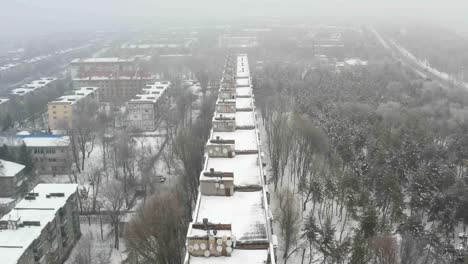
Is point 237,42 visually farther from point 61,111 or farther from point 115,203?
point 115,203

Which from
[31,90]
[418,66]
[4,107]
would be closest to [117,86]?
[31,90]

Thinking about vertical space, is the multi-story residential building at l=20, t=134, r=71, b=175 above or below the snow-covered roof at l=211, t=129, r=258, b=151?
below

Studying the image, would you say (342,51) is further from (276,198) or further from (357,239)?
(357,239)

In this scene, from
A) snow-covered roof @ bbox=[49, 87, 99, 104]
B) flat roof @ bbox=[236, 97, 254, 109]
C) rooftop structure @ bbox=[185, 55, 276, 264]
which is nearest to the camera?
rooftop structure @ bbox=[185, 55, 276, 264]

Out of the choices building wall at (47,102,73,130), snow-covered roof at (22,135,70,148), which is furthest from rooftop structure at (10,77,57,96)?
snow-covered roof at (22,135,70,148)

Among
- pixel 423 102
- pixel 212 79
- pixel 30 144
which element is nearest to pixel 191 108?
pixel 212 79

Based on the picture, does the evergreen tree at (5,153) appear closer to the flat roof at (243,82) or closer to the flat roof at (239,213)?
the flat roof at (243,82)

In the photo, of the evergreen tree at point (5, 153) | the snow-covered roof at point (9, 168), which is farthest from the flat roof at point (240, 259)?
the evergreen tree at point (5, 153)

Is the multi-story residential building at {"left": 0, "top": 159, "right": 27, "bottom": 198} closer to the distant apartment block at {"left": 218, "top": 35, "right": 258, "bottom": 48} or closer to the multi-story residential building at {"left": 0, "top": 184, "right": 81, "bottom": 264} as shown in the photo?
the multi-story residential building at {"left": 0, "top": 184, "right": 81, "bottom": 264}
